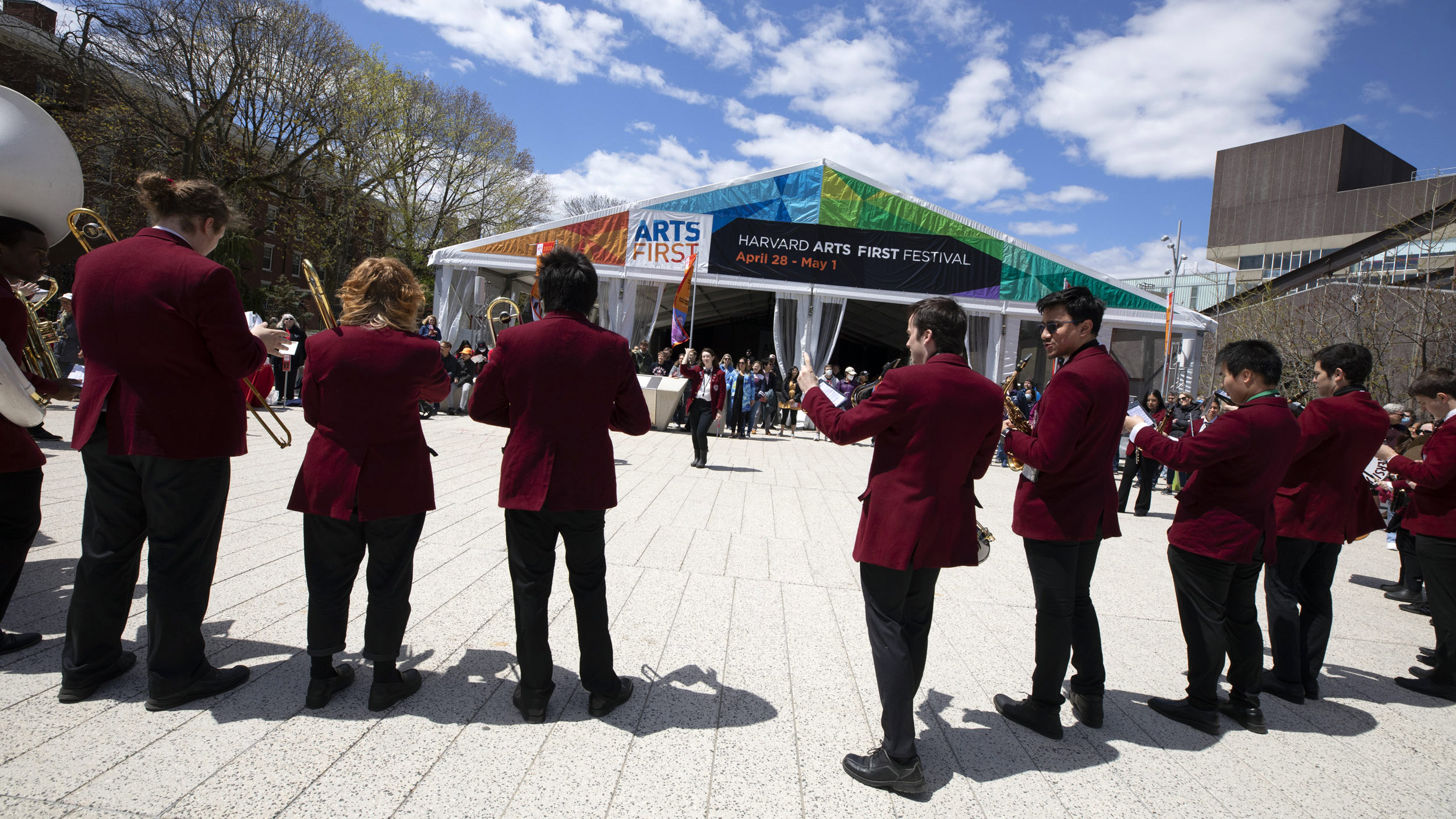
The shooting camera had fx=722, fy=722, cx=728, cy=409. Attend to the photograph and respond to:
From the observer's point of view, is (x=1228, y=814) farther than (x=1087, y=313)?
No

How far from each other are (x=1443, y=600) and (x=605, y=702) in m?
4.35

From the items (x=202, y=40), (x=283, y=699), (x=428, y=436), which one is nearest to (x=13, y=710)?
(x=283, y=699)

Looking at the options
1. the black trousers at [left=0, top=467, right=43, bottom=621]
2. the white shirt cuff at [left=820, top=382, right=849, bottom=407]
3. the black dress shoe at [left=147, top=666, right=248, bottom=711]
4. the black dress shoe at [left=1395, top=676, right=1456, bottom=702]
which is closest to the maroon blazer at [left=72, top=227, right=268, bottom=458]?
A: the black trousers at [left=0, top=467, right=43, bottom=621]

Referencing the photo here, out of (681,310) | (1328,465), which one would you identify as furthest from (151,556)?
(681,310)

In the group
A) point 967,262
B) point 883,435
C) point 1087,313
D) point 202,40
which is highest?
point 202,40

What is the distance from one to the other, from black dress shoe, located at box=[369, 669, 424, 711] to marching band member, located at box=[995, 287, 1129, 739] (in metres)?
2.50

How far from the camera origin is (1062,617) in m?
2.94

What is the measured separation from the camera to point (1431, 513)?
12.5 feet

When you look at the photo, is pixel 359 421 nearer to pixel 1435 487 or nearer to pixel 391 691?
pixel 391 691

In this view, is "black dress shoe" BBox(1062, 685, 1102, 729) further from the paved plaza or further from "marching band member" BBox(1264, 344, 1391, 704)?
"marching band member" BBox(1264, 344, 1391, 704)

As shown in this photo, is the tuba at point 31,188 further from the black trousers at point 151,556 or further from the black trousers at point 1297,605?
the black trousers at point 1297,605

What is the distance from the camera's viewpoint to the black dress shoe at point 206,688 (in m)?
2.64

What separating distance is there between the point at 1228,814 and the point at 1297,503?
1779 mm

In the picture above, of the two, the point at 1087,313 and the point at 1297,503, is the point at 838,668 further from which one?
the point at 1297,503
